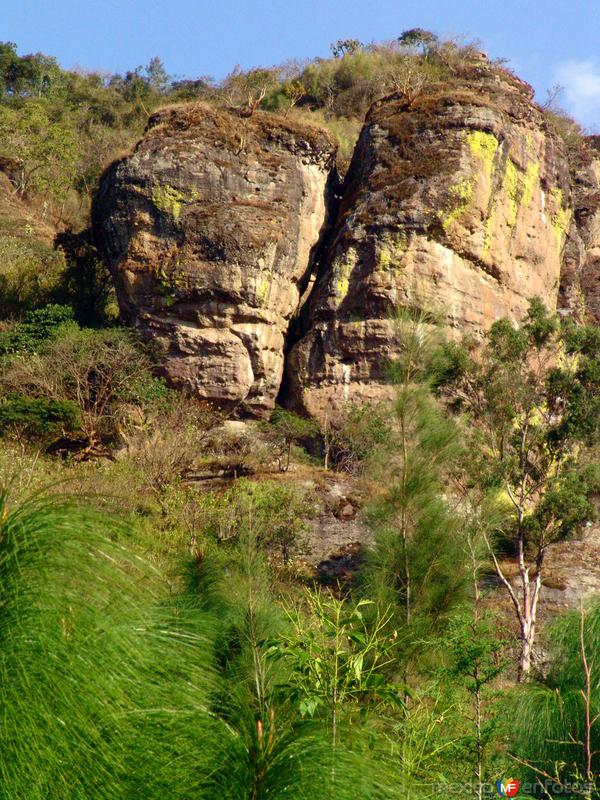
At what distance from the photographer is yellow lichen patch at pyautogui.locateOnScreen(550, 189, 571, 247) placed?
2675 cm

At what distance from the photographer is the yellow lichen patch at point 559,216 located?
87.8ft

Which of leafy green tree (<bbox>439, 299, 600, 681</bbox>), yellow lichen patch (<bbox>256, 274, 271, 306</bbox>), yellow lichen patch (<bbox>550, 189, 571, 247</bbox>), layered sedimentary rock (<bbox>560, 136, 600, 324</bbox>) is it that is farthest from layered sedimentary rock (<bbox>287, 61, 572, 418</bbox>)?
leafy green tree (<bbox>439, 299, 600, 681</bbox>)

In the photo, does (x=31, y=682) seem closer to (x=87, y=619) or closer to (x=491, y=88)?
(x=87, y=619)

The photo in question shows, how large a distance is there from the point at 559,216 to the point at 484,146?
13.0 ft

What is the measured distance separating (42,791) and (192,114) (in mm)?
23884

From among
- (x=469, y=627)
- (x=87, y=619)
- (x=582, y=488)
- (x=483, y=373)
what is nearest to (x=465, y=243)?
(x=483, y=373)

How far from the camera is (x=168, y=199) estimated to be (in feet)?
78.3

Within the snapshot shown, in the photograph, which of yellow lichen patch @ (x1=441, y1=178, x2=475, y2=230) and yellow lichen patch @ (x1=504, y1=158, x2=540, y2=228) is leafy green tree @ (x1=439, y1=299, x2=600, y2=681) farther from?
yellow lichen patch @ (x1=504, y1=158, x2=540, y2=228)

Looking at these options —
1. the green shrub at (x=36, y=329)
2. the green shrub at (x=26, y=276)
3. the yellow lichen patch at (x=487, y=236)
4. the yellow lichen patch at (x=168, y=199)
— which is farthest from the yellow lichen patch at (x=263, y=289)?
the green shrub at (x=26, y=276)

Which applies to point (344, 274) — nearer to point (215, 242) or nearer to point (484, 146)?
point (215, 242)

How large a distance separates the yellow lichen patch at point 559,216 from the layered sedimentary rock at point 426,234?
718 millimetres

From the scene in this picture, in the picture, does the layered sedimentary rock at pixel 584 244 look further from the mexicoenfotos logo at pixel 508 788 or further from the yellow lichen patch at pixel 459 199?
the mexicoenfotos logo at pixel 508 788

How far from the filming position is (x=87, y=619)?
353 cm

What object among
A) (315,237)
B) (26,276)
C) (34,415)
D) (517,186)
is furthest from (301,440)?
(26,276)
